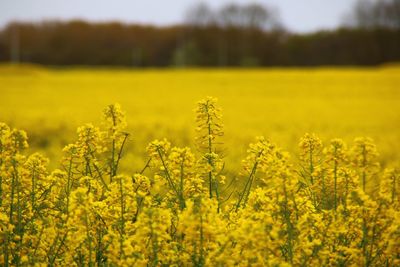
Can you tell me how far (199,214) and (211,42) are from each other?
64.5 metres

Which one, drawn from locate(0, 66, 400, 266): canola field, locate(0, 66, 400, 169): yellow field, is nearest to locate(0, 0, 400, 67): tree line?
locate(0, 66, 400, 169): yellow field

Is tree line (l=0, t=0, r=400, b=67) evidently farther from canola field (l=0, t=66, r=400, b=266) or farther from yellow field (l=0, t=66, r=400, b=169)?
canola field (l=0, t=66, r=400, b=266)

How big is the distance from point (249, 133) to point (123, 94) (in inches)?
578

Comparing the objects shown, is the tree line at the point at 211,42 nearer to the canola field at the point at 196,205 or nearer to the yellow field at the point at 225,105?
the yellow field at the point at 225,105

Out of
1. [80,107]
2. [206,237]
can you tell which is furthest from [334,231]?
[80,107]

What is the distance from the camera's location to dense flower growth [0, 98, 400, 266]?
8.20 ft

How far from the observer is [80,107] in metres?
20.3

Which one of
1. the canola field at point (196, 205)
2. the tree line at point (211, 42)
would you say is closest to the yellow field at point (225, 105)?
the canola field at point (196, 205)

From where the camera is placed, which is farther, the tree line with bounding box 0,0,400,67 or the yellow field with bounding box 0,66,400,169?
the tree line with bounding box 0,0,400,67

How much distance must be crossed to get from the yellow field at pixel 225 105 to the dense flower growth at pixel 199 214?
687 millimetres

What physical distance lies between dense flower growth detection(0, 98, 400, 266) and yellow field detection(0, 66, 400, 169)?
2.25 ft

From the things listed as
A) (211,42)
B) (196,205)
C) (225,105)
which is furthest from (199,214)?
(211,42)

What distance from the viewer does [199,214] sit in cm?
244

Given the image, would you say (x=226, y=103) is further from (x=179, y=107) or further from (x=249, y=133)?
(x=249, y=133)
